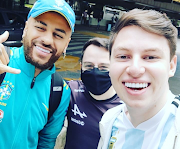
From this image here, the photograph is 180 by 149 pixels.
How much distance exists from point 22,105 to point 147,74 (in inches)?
41.0

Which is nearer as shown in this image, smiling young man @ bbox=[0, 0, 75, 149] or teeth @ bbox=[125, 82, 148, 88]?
teeth @ bbox=[125, 82, 148, 88]

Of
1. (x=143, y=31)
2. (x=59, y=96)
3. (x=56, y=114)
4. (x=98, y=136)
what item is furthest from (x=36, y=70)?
(x=143, y=31)

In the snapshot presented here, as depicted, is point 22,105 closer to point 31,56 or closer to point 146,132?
point 31,56

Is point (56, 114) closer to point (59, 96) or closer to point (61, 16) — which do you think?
point (59, 96)

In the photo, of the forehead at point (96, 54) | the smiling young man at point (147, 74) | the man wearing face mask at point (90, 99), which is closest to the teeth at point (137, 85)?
the smiling young man at point (147, 74)

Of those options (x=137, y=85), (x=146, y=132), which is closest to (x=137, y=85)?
(x=137, y=85)

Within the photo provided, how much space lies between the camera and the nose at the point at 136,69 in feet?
3.42

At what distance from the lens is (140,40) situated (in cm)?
109

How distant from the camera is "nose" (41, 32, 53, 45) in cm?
159

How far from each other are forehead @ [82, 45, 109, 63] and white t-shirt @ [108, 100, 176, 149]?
704mm

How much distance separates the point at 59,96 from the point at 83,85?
41 centimetres

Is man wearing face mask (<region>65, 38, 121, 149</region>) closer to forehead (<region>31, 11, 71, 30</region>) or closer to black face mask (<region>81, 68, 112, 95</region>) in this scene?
black face mask (<region>81, 68, 112, 95</region>)

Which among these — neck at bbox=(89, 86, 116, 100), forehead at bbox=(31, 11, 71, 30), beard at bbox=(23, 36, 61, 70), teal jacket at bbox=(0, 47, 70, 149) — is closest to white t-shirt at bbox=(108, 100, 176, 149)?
neck at bbox=(89, 86, 116, 100)

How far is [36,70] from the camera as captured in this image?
5.48 feet
